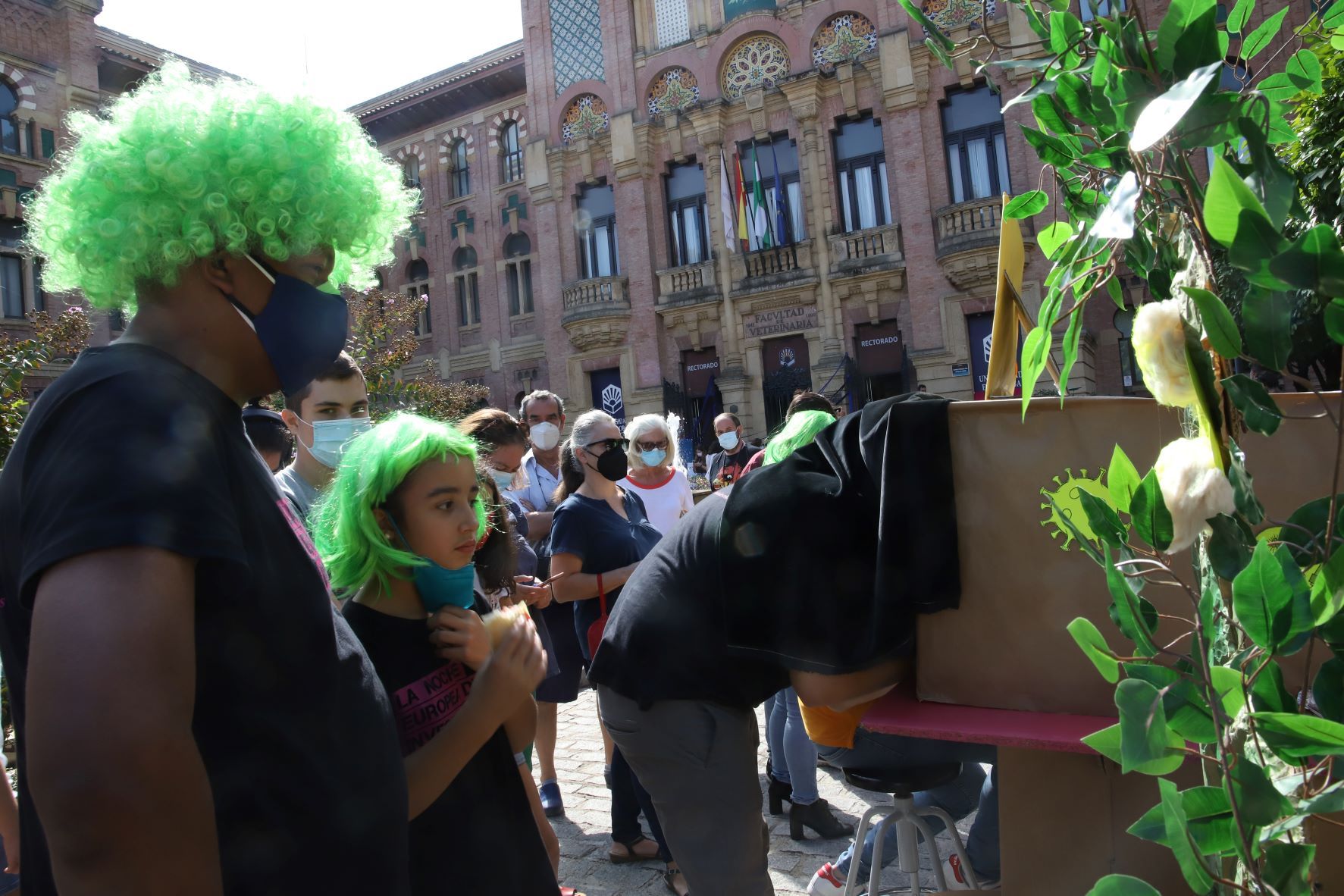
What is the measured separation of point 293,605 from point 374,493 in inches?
39.2

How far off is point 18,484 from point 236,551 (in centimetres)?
29

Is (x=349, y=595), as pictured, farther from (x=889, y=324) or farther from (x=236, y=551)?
(x=889, y=324)

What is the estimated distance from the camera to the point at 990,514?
178 cm

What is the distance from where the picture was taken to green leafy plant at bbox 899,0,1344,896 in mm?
668

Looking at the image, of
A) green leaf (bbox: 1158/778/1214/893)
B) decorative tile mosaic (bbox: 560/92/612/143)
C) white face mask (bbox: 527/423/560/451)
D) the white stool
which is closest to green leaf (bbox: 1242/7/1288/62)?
green leaf (bbox: 1158/778/1214/893)

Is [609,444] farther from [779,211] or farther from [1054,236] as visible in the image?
[779,211]

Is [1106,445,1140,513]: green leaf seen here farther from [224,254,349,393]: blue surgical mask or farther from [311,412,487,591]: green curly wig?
[311,412,487,591]: green curly wig

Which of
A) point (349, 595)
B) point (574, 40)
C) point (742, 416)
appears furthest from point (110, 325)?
point (349, 595)

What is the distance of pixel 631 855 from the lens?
402 centimetres

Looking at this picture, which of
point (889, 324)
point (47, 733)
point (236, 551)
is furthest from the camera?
point (889, 324)

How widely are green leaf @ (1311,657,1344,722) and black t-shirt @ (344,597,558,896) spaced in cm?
140

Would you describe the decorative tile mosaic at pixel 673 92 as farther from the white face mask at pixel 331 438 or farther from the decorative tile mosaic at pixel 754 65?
the white face mask at pixel 331 438

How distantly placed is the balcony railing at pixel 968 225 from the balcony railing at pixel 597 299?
23.2ft

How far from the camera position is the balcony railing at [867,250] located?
1812 centimetres
